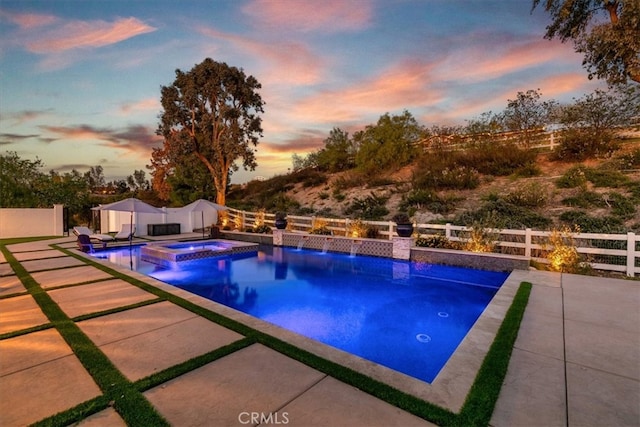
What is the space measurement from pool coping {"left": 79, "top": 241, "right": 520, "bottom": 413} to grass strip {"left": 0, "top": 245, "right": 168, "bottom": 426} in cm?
162

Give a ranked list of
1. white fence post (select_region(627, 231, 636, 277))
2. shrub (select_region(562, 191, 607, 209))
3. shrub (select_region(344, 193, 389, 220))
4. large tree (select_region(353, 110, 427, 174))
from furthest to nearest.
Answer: large tree (select_region(353, 110, 427, 174)) → shrub (select_region(344, 193, 389, 220)) → shrub (select_region(562, 191, 607, 209)) → white fence post (select_region(627, 231, 636, 277))

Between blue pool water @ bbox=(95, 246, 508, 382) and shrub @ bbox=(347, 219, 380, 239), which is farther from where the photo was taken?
shrub @ bbox=(347, 219, 380, 239)

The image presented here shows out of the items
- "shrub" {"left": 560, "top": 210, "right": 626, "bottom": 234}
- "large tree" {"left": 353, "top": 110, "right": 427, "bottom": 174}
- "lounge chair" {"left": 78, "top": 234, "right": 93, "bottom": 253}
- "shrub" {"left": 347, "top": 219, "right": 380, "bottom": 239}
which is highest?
"large tree" {"left": 353, "top": 110, "right": 427, "bottom": 174}

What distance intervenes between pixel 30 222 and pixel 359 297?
21.3m

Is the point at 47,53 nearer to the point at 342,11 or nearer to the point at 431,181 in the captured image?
the point at 342,11

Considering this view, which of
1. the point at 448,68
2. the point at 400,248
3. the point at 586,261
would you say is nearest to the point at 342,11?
the point at 448,68

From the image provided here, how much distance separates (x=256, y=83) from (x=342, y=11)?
12.7 m

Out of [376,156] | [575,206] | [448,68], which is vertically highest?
[448,68]

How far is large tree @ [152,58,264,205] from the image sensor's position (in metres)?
20.0

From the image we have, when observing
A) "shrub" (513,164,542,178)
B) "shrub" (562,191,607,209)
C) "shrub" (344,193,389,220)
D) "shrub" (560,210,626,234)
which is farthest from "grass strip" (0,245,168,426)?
"shrub" (513,164,542,178)

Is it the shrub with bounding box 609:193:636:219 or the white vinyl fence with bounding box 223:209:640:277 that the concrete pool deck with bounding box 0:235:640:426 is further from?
the shrub with bounding box 609:193:636:219

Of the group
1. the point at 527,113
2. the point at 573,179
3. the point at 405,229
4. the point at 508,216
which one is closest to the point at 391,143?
the point at 527,113

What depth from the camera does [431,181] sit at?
17.3 m

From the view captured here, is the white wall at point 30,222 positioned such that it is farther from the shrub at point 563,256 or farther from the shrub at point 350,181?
the shrub at point 563,256
